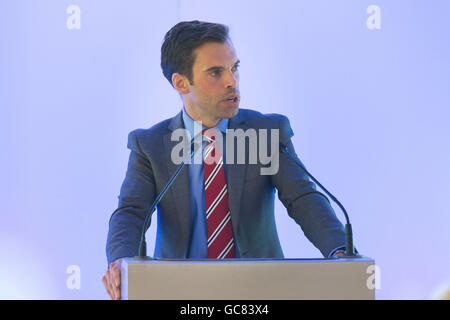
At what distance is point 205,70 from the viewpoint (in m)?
2.21

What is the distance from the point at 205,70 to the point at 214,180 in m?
0.37

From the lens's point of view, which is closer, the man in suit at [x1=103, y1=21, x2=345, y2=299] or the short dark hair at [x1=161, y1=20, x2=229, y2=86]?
the man in suit at [x1=103, y1=21, x2=345, y2=299]

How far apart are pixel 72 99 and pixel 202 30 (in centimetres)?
87

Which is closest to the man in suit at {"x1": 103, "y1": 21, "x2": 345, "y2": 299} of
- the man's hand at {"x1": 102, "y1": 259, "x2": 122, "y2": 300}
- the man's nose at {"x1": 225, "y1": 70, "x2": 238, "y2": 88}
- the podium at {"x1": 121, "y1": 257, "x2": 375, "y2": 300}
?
the man's nose at {"x1": 225, "y1": 70, "x2": 238, "y2": 88}

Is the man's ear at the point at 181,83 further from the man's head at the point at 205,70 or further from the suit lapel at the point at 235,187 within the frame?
the suit lapel at the point at 235,187

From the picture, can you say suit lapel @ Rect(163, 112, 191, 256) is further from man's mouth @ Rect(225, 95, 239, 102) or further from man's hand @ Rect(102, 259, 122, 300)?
man's hand @ Rect(102, 259, 122, 300)

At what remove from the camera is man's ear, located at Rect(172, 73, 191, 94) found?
7.47 ft

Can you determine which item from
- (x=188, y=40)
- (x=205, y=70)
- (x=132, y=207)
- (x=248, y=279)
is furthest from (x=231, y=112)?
(x=248, y=279)

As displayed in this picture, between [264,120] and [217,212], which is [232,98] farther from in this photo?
[217,212]

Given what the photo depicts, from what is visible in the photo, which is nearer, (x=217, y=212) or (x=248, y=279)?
(x=248, y=279)
